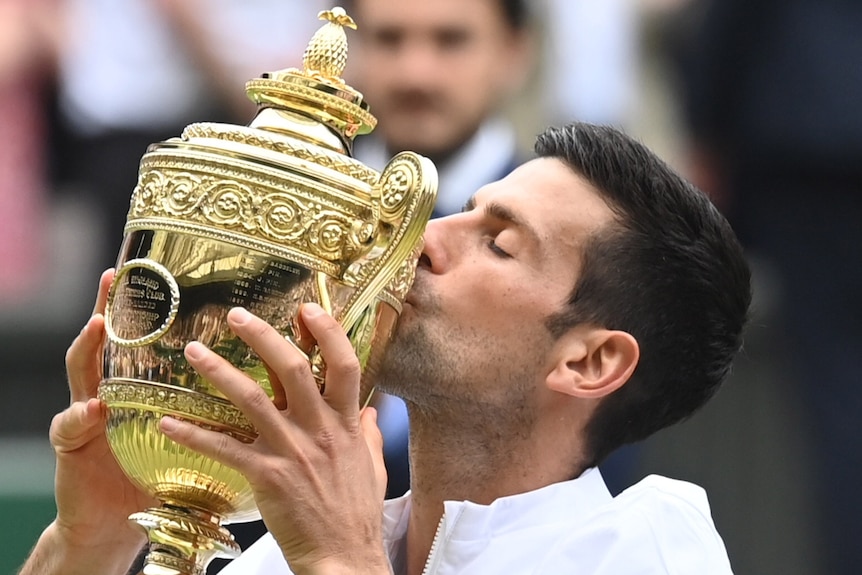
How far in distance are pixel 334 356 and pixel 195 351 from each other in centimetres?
20

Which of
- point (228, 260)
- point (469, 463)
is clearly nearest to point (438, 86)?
point (469, 463)

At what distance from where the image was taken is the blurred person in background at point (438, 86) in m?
5.04

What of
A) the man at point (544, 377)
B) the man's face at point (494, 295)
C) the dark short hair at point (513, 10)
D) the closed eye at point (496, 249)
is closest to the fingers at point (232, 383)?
the man at point (544, 377)

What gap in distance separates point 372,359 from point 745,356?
124 inches

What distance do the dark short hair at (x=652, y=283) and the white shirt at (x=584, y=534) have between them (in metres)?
0.19

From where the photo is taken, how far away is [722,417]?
20.5 feet

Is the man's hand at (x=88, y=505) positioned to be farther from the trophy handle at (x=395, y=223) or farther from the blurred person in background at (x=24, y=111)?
the blurred person in background at (x=24, y=111)

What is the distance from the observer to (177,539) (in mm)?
2873

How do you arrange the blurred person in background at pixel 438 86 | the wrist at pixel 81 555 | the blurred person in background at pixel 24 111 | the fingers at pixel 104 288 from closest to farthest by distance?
the fingers at pixel 104 288, the wrist at pixel 81 555, the blurred person in background at pixel 438 86, the blurred person in background at pixel 24 111

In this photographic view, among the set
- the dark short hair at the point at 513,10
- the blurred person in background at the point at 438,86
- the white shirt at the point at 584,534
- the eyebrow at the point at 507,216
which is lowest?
the white shirt at the point at 584,534

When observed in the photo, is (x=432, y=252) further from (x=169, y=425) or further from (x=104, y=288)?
(x=169, y=425)

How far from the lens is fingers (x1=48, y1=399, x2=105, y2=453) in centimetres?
318

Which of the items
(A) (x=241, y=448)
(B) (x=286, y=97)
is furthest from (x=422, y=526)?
(B) (x=286, y=97)

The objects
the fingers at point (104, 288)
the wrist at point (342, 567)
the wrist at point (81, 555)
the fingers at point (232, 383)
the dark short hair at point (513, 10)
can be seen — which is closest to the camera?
the fingers at point (232, 383)
